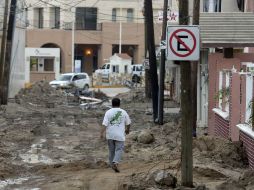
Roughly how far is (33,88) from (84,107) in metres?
12.6

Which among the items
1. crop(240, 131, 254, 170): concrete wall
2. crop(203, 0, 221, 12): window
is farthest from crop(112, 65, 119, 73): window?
crop(240, 131, 254, 170): concrete wall

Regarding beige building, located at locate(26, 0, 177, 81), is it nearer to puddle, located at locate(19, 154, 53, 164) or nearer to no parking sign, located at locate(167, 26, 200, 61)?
puddle, located at locate(19, 154, 53, 164)

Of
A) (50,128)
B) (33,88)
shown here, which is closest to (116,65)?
(33,88)

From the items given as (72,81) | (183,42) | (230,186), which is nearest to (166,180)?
(230,186)

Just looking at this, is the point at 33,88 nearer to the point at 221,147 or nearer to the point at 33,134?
the point at 33,134

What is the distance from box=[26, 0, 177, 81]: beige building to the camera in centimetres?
8431

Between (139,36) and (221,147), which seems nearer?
(221,147)

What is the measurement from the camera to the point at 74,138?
70.6 feet

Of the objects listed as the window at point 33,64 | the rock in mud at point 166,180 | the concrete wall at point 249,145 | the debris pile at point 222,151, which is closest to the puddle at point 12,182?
the rock in mud at point 166,180

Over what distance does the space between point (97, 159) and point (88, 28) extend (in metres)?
71.7

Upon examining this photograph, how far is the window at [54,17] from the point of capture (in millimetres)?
85062

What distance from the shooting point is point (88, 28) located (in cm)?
8719

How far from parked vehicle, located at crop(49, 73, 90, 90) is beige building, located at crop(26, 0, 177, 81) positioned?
2014cm

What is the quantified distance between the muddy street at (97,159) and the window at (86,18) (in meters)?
61.0
